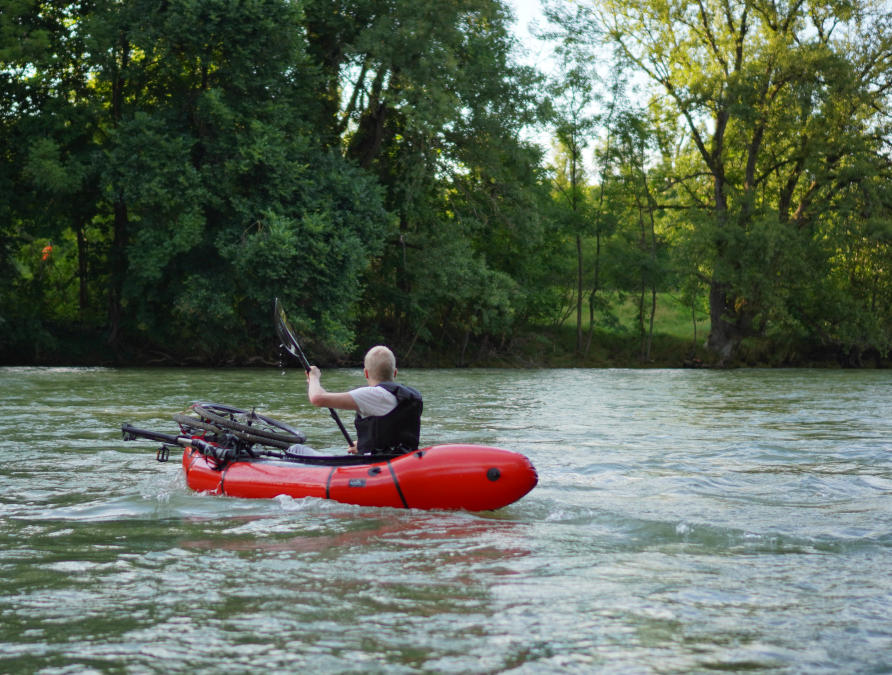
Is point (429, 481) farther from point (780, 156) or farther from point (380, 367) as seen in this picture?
point (780, 156)

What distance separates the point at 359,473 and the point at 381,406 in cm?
47

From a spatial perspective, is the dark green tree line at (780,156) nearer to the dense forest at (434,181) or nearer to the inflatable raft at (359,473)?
the dense forest at (434,181)

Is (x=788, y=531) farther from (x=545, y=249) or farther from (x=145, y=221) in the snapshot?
(x=545, y=249)

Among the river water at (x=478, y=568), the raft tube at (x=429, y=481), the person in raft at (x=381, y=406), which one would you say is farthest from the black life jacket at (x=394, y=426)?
the river water at (x=478, y=568)

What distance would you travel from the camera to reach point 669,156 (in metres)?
32.3

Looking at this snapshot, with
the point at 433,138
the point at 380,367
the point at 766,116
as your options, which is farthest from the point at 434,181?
the point at 380,367

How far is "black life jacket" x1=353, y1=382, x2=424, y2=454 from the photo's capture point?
658 centimetres

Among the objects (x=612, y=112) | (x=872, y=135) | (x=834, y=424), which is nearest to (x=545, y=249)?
(x=612, y=112)

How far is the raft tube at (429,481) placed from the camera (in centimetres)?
619

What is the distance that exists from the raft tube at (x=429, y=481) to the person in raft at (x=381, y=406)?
0.18 m

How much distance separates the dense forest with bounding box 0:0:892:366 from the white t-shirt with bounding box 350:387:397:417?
14.2 meters

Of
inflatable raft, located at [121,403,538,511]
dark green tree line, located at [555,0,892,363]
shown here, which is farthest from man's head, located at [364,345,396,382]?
dark green tree line, located at [555,0,892,363]

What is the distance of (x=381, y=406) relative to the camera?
657 cm

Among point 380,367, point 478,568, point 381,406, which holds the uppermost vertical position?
point 380,367
